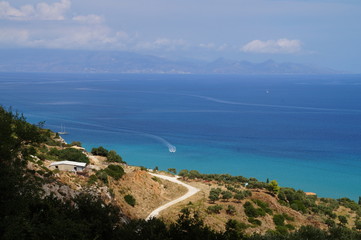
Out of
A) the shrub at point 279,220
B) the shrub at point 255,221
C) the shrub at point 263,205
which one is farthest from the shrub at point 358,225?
the shrub at point 255,221

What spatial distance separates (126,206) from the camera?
26969 millimetres

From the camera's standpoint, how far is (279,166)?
63.5 m

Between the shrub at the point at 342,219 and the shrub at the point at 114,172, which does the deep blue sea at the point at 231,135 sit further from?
the shrub at the point at 114,172

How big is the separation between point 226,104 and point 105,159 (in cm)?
9909

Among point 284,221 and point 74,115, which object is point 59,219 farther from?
point 74,115

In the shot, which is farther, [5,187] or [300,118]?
[300,118]

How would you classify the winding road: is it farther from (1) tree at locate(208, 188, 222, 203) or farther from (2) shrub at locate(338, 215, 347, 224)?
(2) shrub at locate(338, 215, 347, 224)

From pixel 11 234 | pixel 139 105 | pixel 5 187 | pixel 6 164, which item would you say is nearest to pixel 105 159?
pixel 6 164

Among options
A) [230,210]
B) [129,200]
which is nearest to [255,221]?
[230,210]

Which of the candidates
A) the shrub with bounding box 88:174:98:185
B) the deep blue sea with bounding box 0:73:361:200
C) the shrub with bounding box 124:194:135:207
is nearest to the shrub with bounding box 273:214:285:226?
the shrub with bounding box 124:194:135:207

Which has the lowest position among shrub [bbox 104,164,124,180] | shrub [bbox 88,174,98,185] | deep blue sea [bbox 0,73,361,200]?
deep blue sea [bbox 0,73,361,200]

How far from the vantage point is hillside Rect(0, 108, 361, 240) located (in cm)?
1608

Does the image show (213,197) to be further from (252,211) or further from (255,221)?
(255,221)

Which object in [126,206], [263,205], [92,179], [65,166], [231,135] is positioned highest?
[65,166]
